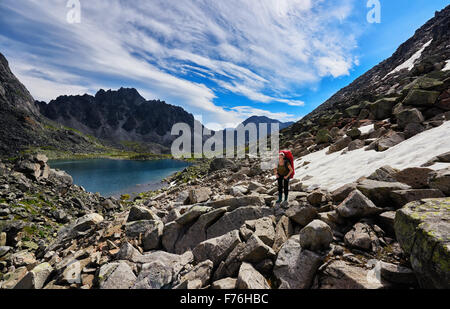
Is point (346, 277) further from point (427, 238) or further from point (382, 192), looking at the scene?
point (382, 192)

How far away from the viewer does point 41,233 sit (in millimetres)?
15398

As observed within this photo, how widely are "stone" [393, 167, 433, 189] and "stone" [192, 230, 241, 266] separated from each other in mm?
6135

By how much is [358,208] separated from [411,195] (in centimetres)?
143

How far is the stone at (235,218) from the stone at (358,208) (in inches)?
130

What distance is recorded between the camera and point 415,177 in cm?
632

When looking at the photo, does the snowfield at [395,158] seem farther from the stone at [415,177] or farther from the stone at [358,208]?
the stone at [358,208]

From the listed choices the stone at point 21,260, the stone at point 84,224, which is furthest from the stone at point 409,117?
the stone at point 21,260

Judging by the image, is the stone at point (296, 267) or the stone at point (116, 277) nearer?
the stone at point (296, 267)

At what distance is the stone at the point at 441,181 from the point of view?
5.07m

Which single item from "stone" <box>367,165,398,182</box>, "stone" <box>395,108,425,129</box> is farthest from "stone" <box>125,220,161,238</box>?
"stone" <box>395,108,425,129</box>

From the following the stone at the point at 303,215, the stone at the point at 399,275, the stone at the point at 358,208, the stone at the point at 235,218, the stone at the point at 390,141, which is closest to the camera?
the stone at the point at 399,275

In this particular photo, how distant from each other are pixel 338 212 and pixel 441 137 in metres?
8.34
